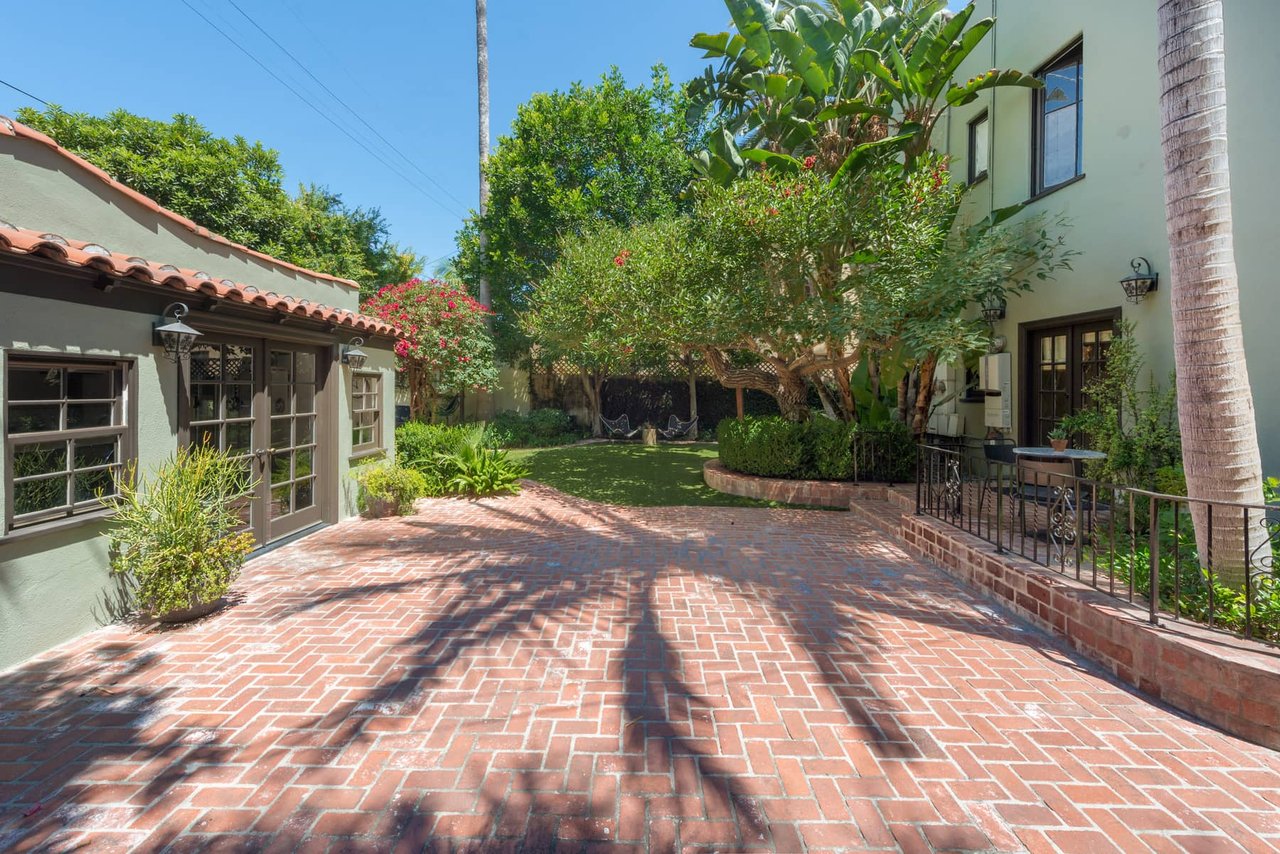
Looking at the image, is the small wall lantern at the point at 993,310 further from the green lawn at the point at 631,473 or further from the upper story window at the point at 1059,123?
the green lawn at the point at 631,473

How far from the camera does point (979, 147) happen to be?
1037 cm

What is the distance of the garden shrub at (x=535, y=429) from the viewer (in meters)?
18.5

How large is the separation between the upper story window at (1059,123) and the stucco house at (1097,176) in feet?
0.06

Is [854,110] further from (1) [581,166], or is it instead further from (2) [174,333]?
(1) [581,166]

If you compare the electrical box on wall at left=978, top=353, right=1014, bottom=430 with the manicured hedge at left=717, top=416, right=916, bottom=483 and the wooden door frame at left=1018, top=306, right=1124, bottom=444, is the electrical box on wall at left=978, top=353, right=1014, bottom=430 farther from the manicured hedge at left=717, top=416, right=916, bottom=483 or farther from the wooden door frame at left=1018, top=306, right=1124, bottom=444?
the manicured hedge at left=717, top=416, right=916, bottom=483

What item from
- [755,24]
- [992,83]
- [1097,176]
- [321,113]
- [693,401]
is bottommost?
[693,401]

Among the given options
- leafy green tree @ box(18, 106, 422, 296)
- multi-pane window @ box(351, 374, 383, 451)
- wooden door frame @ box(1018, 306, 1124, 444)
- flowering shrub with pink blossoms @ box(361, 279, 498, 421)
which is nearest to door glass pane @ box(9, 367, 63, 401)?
multi-pane window @ box(351, 374, 383, 451)

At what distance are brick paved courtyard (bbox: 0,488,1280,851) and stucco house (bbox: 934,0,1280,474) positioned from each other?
4490 millimetres

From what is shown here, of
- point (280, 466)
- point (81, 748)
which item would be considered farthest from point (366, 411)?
Answer: point (81, 748)

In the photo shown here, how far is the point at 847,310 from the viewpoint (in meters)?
8.23

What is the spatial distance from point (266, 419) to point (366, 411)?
2357 millimetres

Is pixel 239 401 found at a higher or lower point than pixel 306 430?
higher

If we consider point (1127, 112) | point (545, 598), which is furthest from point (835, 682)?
point (1127, 112)

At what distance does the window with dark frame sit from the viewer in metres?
9.91
